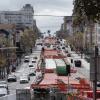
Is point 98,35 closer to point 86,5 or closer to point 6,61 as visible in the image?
point 6,61

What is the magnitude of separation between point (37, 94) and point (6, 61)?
220 feet

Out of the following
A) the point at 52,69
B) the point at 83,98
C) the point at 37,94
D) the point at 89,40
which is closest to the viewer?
the point at 83,98

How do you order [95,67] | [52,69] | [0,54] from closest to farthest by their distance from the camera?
[95,67]
[52,69]
[0,54]

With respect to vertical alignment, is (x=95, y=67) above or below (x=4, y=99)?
above

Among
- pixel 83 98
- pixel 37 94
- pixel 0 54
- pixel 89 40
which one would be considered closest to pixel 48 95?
pixel 37 94

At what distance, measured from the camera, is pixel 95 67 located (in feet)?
51.8

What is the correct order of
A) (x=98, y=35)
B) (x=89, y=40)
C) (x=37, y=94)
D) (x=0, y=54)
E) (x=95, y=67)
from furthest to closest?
(x=89, y=40) < (x=98, y=35) < (x=0, y=54) < (x=37, y=94) < (x=95, y=67)

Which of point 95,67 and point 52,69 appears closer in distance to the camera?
point 95,67

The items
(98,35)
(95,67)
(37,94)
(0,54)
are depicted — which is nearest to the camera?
(95,67)

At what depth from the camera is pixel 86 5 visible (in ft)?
42.3

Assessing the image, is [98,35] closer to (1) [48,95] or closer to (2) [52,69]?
(2) [52,69]

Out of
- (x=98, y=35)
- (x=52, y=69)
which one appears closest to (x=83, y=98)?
(x=52, y=69)

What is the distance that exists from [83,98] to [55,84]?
5453 mm

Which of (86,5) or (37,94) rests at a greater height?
(86,5)
